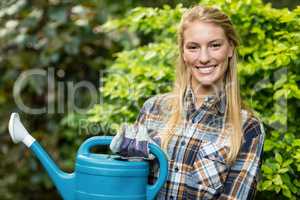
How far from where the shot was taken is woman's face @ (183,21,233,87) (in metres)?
1.98

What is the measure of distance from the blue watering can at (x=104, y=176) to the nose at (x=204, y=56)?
37 centimetres

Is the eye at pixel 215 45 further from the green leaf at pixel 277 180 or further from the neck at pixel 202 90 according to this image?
the green leaf at pixel 277 180

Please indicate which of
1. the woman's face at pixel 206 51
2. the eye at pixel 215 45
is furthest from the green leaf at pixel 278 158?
the eye at pixel 215 45

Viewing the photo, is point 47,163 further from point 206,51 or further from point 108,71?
point 108,71

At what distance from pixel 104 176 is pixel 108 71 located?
4.71 feet

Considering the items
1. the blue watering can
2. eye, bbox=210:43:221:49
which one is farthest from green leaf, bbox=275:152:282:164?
the blue watering can

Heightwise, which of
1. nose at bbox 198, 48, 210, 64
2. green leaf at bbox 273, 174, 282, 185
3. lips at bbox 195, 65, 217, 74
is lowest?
green leaf at bbox 273, 174, 282, 185

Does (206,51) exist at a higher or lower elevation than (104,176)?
higher

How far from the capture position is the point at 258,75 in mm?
2561

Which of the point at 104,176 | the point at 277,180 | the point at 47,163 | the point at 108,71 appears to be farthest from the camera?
the point at 108,71

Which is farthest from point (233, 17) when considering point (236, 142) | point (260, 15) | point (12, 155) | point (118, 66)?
point (12, 155)

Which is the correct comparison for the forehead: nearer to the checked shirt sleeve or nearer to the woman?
the woman

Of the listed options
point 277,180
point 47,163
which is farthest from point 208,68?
point 47,163

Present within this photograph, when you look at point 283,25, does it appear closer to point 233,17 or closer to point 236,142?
point 233,17
